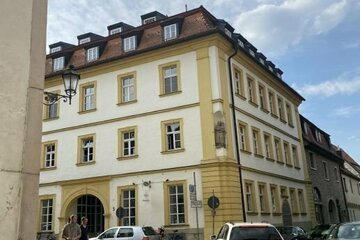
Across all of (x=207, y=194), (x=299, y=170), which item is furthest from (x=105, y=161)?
(x=299, y=170)

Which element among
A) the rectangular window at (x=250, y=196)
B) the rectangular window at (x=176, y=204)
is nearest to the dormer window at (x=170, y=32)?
the rectangular window at (x=176, y=204)

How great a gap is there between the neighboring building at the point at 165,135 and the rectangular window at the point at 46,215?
0.22 feet

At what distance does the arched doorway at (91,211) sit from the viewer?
30000mm

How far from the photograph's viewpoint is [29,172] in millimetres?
6262

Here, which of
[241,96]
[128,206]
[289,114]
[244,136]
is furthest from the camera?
[289,114]

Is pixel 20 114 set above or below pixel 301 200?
below

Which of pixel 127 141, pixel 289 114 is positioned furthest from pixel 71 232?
pixel 289 114

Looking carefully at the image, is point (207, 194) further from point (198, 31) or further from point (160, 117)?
point (198, 31)

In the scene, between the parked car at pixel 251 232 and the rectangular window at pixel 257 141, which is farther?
the rectangular window at pixel 257 141

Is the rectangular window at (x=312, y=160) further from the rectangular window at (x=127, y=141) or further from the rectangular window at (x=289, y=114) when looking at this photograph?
the rectangular window at (x=127, y=141)

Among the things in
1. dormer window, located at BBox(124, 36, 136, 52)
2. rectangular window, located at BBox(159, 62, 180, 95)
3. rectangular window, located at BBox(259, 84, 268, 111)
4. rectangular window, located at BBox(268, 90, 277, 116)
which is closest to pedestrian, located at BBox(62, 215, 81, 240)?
rectangular window, located at BBox(159, 62, 180, 95)

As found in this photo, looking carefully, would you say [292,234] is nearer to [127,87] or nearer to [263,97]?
[263,97]

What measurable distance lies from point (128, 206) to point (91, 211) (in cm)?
531

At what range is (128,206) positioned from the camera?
1054 inches
